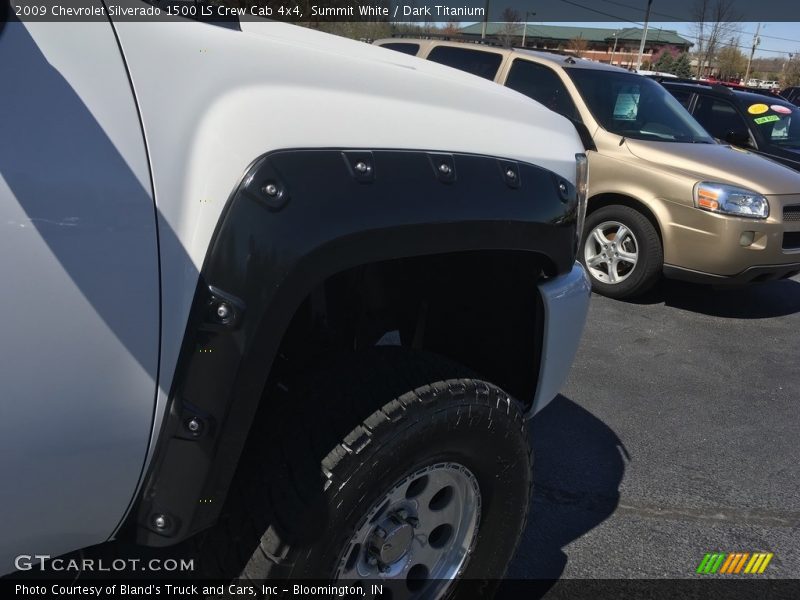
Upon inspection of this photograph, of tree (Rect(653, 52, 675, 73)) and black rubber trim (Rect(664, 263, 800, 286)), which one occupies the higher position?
tree (Rect(653, 52, 675, 73))

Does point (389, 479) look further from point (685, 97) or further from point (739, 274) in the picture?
point (685, 97)

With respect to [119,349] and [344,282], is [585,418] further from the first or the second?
[119,349]

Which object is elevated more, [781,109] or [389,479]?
[781,109]

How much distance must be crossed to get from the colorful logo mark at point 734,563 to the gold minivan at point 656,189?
9.75 ft

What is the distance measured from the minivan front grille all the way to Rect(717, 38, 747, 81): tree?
168 feet

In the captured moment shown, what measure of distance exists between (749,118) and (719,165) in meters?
2.83

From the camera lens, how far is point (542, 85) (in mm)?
6297

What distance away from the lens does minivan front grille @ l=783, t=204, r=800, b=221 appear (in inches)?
209

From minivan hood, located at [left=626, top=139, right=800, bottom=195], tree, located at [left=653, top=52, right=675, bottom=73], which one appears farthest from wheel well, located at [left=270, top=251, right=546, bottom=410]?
tree, located at [left=653, top=52, right=675, bottom=73]

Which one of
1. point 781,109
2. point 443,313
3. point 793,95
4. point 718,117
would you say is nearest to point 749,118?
point 718,117

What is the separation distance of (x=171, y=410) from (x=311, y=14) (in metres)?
2.71

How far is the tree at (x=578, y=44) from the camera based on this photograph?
1888 inches

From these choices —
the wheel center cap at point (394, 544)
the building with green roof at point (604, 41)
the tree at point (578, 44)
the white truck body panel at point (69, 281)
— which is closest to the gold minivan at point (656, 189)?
the wheel center cap at point (394, 544)

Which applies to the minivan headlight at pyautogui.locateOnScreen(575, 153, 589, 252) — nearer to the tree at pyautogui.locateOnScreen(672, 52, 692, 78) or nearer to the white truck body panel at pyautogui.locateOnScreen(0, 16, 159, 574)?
the white truck body panel at pyautogui.locateOnScreen(0, 16, 159, 574)
